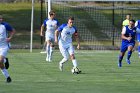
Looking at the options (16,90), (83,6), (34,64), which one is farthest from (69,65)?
(83,6)

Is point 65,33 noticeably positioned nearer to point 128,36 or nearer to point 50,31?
point 128,36

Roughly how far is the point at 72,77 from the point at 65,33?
236cm

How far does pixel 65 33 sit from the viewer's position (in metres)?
22.5

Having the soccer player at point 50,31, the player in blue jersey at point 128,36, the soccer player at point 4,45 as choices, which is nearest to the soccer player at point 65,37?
the player in blue jersey at point 128,36

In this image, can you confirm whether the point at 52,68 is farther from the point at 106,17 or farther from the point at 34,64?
the point at 106,17

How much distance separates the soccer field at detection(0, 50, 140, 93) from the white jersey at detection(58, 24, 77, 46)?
106 centimetres

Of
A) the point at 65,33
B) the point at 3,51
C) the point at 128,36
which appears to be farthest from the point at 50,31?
the point at 3,51

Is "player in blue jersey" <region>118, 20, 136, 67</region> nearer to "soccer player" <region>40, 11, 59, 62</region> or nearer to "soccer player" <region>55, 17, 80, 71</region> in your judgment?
"soccer player" <region>55, 17, 80, 71</region>

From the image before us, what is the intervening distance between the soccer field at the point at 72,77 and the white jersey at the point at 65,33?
1.06 m

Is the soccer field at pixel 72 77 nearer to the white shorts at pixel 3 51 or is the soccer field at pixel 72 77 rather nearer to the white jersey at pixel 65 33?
the white shorts at pixel 3 51

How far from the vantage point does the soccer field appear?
1736 centimetres

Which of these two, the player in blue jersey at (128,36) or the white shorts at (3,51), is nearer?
the white shorts at (3,51)

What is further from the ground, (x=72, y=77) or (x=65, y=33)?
(x=65, y=33)

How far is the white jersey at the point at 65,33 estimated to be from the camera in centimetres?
2241
